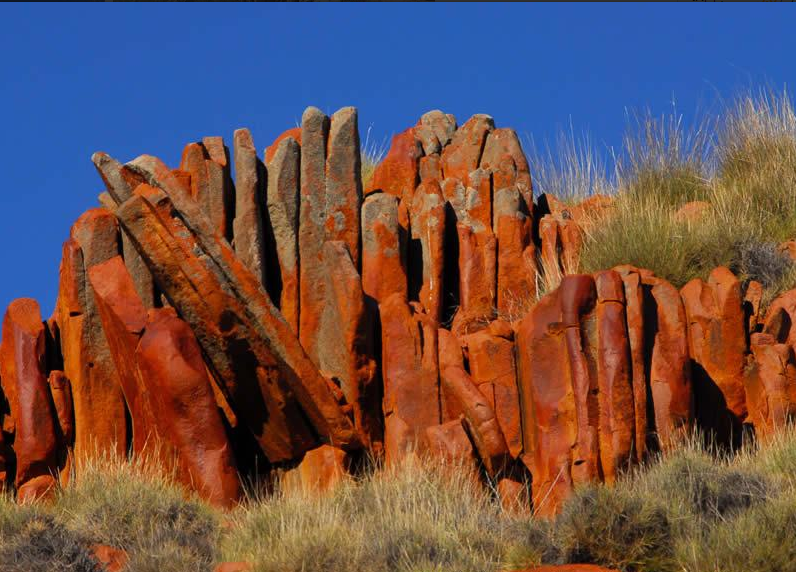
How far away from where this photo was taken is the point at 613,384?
15555mm

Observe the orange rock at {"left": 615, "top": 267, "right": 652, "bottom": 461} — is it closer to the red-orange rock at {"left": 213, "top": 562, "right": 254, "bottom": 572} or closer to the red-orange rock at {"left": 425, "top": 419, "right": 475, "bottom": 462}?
the red-orange rock at {"left": 425, "top": 419, "right": 475, "bottom": 462}

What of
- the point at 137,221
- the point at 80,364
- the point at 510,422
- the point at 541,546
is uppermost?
the point at 137,221

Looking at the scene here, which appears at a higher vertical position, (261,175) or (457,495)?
(261,175)

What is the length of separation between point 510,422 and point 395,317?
1.65 metres

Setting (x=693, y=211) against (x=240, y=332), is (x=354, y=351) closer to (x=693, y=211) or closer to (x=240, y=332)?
(x=240, y=332)

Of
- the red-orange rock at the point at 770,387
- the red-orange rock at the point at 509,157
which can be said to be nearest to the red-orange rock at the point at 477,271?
the red-orange rock at the point at 509,157

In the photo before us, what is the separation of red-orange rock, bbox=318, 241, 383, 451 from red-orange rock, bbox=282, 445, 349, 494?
1.30 feet

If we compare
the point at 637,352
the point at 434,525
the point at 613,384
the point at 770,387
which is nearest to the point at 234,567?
the point at 434,525

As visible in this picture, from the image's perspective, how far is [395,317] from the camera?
659 inches

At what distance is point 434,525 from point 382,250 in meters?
5.17

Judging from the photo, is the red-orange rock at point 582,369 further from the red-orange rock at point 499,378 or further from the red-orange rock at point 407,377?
the red-orange rock at point 407,377

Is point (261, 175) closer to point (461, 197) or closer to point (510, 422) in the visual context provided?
point (461, 197)

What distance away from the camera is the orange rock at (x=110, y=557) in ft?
45.1

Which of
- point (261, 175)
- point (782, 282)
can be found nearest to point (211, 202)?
point (261, 175)
